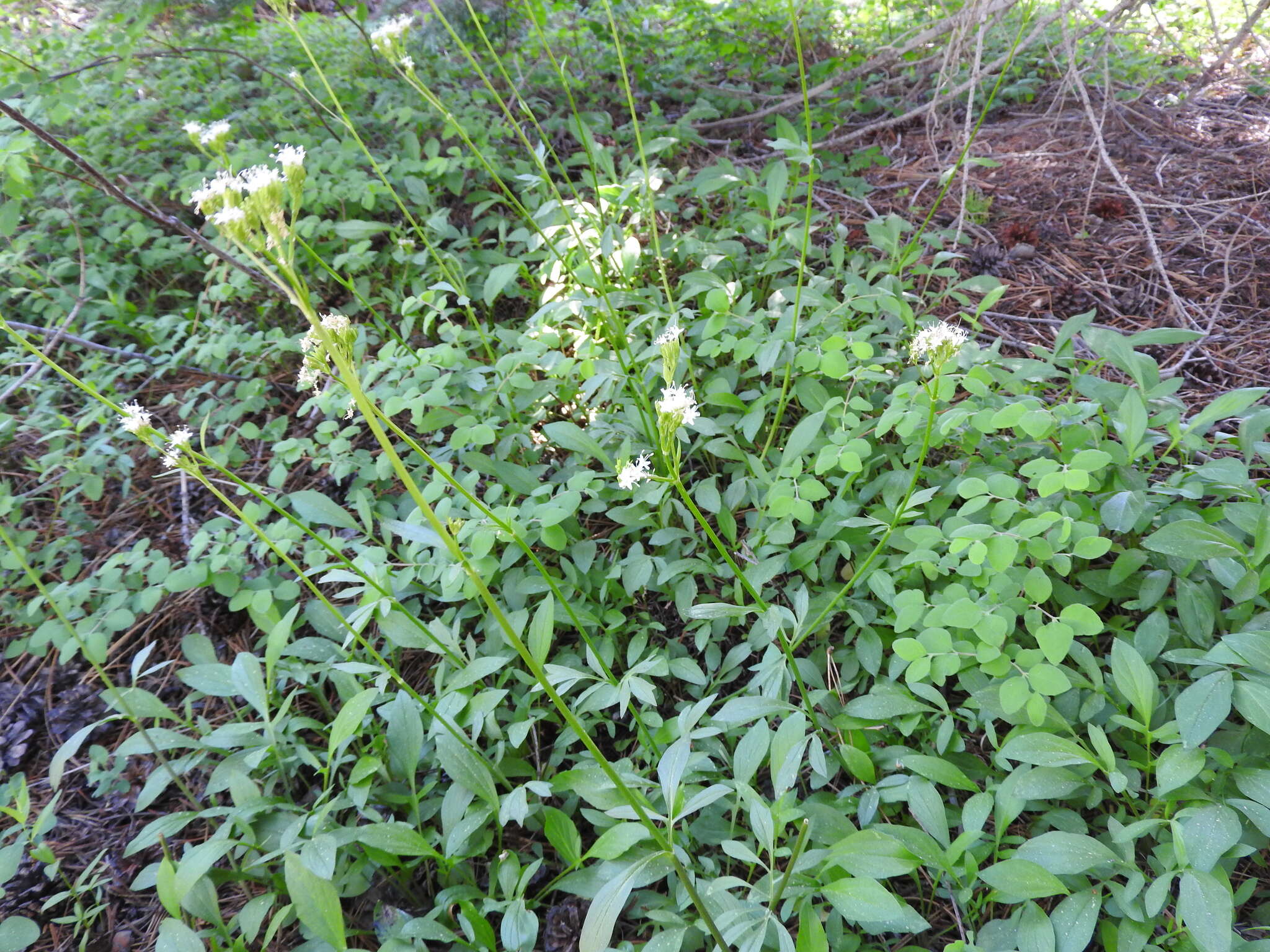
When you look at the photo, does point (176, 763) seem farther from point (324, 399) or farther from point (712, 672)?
point (712, 672)

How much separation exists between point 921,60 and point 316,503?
2973 millimetres

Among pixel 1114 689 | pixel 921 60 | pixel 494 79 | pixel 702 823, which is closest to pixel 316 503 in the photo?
pixel 702 823

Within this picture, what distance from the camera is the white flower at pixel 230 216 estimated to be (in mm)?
937

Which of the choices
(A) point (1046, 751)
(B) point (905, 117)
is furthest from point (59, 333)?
(B) point (905, 117)

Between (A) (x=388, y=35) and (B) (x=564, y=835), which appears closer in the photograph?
(B) (x=564, y=835)

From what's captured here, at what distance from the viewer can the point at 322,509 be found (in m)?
1.78

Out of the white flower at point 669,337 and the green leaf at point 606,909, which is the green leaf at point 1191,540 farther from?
the green leaf at point 606,909

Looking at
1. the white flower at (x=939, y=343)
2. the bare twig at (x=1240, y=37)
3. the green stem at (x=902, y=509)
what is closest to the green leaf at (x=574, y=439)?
the green stem at (x=902, y=509)

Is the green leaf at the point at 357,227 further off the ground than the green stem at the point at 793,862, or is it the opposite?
the green leaf at the point at 357,227

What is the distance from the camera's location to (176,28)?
9.50ft

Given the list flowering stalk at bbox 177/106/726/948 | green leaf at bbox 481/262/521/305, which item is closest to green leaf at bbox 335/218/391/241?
green leaf at bbox 481/262/521/305

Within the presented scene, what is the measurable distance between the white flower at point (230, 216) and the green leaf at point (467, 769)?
3.16 feet

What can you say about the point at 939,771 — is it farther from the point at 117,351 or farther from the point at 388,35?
the point at 117,351

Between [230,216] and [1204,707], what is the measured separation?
5.21 ft
